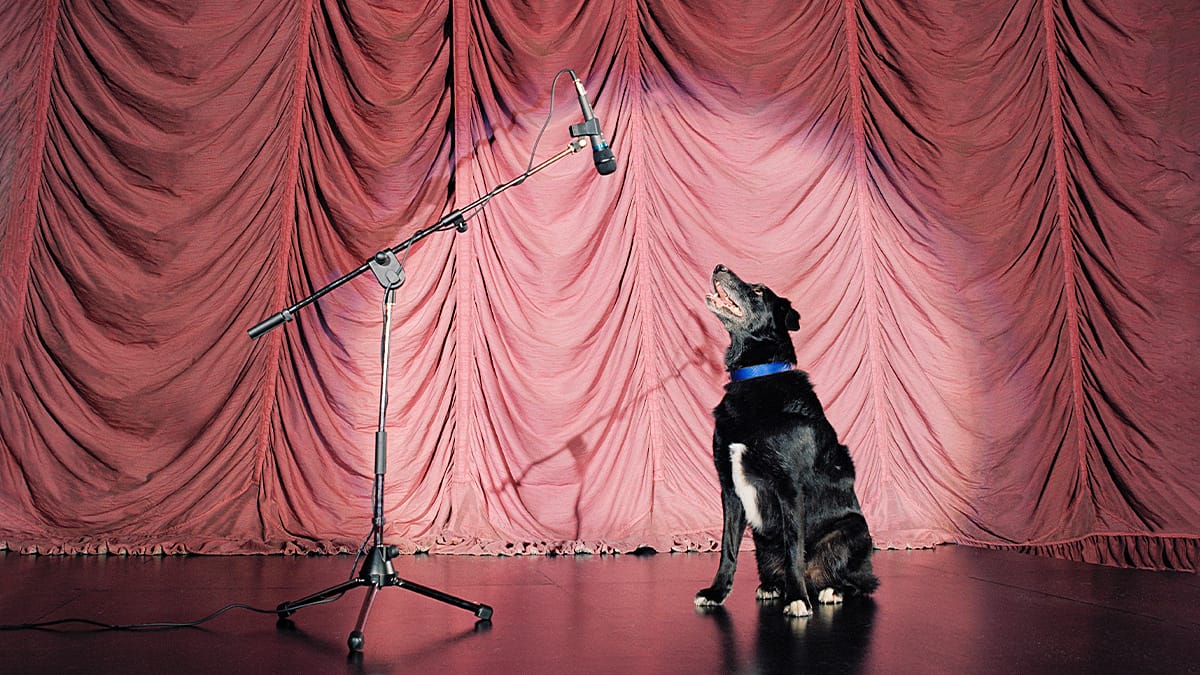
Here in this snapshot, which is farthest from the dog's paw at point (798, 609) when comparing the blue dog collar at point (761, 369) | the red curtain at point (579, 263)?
the red curtain at point (579, 263)

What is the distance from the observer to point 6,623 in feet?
6.89

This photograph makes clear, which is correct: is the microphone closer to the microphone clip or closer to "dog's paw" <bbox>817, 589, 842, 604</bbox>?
the microphone clip

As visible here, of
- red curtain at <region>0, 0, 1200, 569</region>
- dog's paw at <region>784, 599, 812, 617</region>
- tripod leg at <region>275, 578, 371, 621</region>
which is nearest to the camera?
tripod leg at <region>275, 578, 371, 621</region>

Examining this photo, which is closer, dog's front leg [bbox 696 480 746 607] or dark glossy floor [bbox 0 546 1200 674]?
→ dark glossy floor [bbox 0 546 1200 674]

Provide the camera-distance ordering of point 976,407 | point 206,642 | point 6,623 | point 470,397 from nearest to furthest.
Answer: point 206,642
point 6,623
point 470,397
point 976,407

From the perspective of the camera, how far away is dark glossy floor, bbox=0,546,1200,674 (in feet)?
5.73

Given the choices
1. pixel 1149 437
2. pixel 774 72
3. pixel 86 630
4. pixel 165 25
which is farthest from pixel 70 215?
pixel 1149 437

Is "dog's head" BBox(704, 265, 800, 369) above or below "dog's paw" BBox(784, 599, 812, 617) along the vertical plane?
above

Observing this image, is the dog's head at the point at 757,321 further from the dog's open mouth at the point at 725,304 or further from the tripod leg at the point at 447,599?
the tripod leg at the point at 447,599

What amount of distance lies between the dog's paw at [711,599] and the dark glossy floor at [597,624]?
0.05 metres

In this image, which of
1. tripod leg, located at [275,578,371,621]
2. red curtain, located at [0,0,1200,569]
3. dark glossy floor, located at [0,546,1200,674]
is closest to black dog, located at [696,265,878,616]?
dark glossy floor, located at [0,546,1200,674]

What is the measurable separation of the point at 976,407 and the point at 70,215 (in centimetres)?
492

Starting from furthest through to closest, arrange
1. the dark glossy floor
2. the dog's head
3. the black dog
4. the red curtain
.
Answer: the red curtain < the dog's head < the black dog < the dark glossy floor

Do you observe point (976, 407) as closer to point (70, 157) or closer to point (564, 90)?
point (564, 90)
